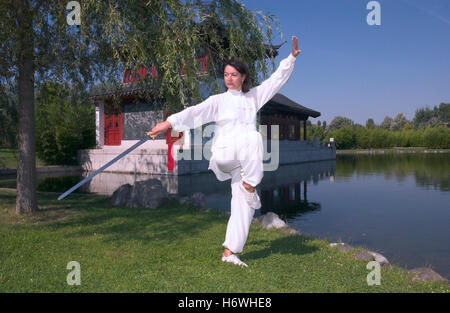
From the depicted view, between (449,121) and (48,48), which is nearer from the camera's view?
(48,48)

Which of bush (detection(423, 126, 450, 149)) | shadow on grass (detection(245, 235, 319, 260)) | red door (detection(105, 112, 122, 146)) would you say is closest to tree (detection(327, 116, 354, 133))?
bush (detection(423, 126, 450, 149))

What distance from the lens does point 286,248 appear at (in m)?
4.45

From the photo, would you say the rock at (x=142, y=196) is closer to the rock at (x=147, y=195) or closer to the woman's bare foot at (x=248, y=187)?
the rock at (x=147, y=195)

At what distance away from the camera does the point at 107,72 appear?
24.8 feet

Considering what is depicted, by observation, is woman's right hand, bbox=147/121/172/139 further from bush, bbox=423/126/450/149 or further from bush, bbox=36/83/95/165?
bush, bbox=423/126/450/149

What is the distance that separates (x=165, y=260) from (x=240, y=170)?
133 cm

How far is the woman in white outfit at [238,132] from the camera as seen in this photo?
3422 millimetres

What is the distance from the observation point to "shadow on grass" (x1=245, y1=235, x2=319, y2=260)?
13.6 feet

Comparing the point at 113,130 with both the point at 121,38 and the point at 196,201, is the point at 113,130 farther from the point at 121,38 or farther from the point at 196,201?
the point at 121,38

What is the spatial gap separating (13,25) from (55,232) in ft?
12.3

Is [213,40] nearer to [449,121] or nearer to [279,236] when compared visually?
[279,236]

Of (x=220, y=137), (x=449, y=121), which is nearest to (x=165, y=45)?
(x=220, y=137)

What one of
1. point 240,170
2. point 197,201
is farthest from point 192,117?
point 197,201

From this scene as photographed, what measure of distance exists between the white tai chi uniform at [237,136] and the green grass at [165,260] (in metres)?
0.51
